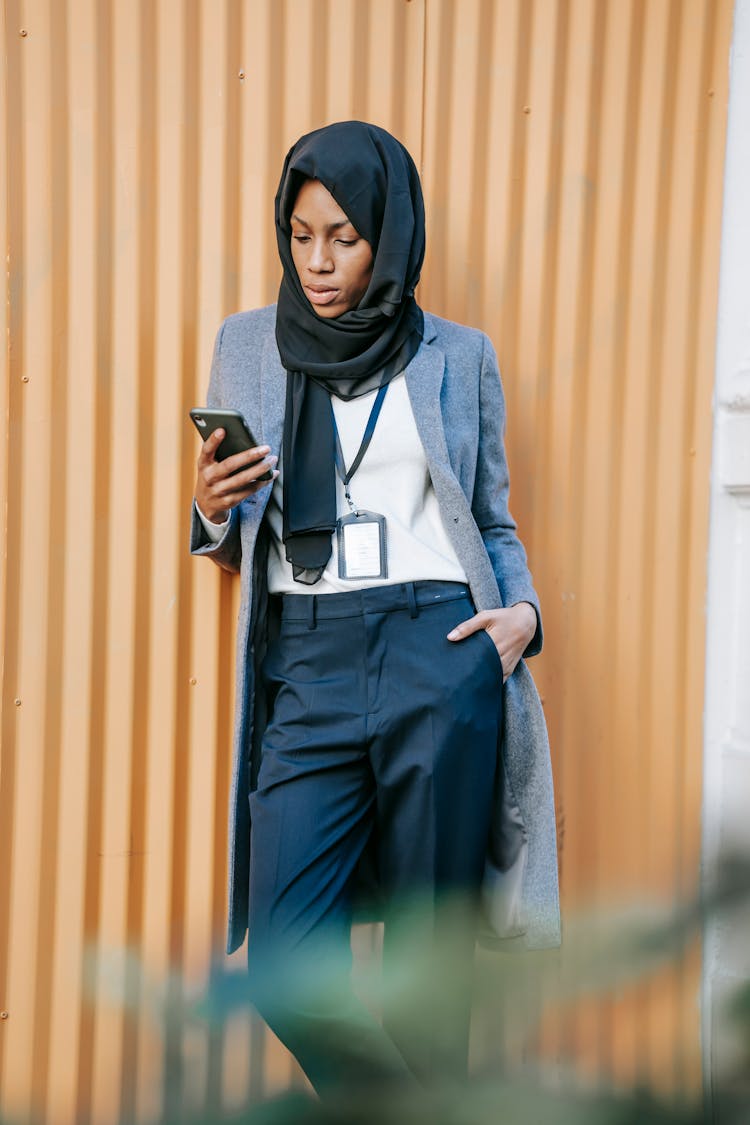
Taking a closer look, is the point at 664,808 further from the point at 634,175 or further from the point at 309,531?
the point at 634,175

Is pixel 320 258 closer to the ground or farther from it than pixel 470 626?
farther from it

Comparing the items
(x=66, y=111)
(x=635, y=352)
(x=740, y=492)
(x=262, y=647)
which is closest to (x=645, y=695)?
(x=740, y=492)

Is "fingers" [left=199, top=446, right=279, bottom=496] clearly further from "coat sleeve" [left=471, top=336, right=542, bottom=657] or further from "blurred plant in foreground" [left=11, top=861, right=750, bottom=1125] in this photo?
"blurred plant in foreground" [left=11, top=861, right=750, bottom=1125]

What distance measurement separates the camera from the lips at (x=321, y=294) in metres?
2.03

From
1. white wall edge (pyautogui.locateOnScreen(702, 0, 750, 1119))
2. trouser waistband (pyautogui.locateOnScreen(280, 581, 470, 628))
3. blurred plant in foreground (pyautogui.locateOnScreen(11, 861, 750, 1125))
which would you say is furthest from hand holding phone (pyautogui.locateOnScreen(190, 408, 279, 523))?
blurred plant in foreground (pyautogui.locateOnScreen(11, 861, 750, 1125))

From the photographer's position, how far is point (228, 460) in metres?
1.87

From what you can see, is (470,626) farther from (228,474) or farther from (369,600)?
(228,474)

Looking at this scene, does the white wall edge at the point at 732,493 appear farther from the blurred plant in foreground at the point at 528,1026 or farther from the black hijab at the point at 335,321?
the blurred plant in foreground at the point at 528,1026

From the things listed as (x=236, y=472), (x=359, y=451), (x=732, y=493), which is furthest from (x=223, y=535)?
(x=732, y=493)

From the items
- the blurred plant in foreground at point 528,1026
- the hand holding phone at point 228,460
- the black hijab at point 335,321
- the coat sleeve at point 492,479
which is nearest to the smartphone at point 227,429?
Result: the hand holding phone at point 228,460

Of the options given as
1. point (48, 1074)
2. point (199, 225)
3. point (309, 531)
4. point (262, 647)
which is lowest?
point (48, 1074)

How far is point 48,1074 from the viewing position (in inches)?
94.6

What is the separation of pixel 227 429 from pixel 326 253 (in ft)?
1.30

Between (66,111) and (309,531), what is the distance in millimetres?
1111
